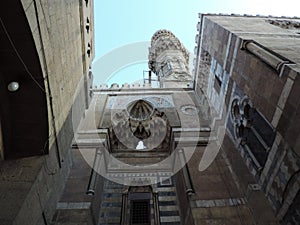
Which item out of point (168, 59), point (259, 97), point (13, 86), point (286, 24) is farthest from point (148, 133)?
point (168, 59)

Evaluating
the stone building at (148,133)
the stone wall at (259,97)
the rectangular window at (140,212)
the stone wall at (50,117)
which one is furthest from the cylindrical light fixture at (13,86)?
the stone wall at (259,97)

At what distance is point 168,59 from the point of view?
877 inches

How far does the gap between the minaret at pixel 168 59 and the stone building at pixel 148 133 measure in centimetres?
532

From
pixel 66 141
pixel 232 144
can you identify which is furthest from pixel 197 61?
pixel 66 141

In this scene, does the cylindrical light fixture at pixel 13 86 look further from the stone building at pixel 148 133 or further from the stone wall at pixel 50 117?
the stone wall at pixel 50 117

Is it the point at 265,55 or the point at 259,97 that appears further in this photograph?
the point at 259,97

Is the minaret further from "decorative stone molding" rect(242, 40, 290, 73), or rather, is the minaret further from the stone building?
"decorative stone molding" rect(242, 40, 290, 73)

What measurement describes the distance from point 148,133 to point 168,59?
41.3 ft

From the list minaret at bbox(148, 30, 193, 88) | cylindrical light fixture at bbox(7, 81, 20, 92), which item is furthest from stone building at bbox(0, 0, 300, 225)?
minaret at bbox(148, 30, 193, 88)

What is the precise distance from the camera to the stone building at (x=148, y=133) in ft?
17.4

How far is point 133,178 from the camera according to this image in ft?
30.6

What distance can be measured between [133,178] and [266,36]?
6.15 meters

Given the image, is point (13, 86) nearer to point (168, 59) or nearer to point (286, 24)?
point (286, 24)

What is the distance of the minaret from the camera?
1747cm
